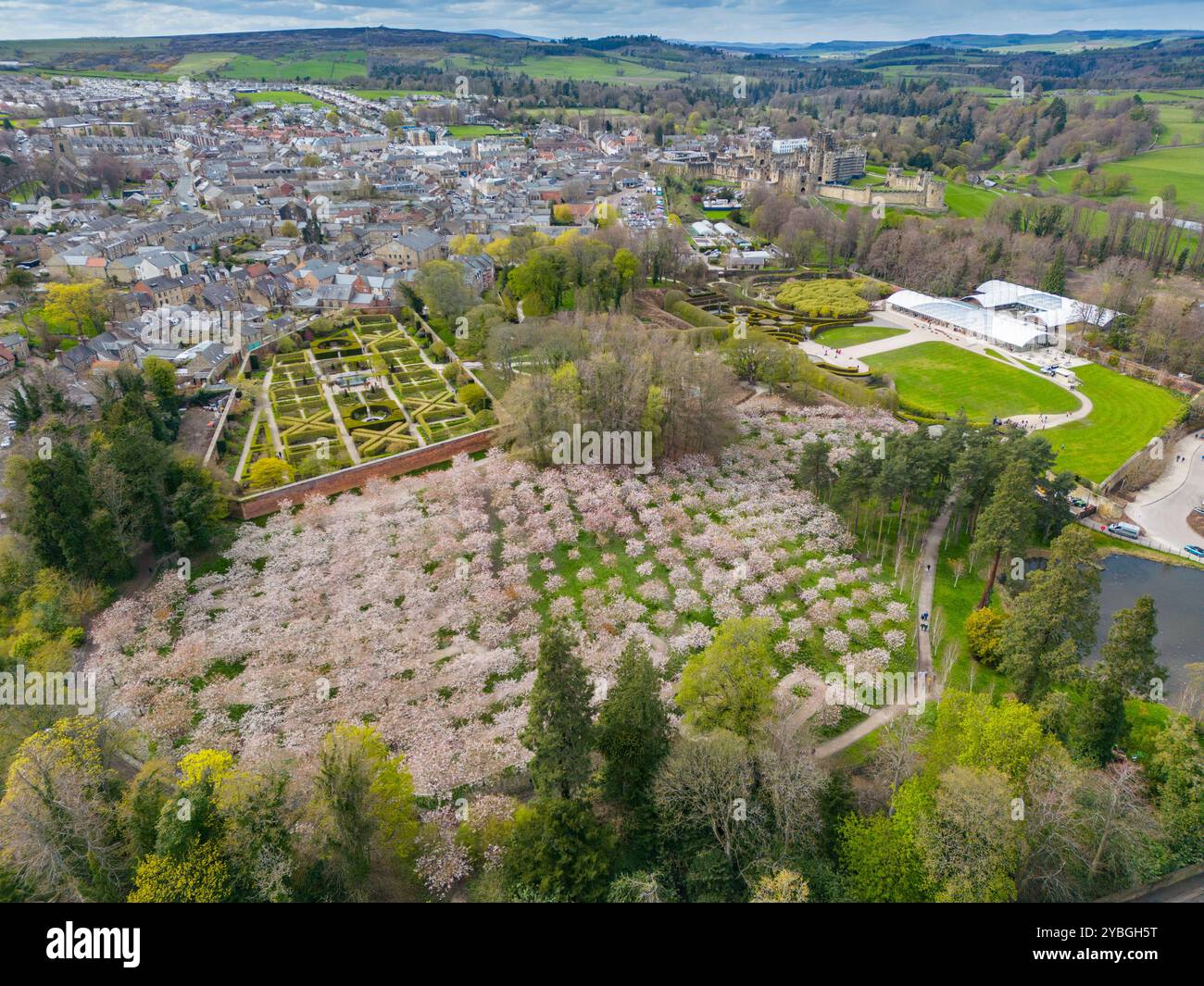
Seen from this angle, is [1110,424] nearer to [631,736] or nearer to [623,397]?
[623,397]

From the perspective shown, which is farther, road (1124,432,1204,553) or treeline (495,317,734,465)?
treeline (495,317,734,465)

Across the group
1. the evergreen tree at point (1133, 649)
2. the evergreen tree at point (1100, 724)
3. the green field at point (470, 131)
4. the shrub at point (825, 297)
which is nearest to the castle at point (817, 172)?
the shrub at point (825, 297)

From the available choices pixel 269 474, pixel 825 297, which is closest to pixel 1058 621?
pixel 269 474

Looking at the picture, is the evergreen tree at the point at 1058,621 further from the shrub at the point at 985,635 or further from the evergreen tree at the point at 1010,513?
the evergreen tree at the point at 1010,513

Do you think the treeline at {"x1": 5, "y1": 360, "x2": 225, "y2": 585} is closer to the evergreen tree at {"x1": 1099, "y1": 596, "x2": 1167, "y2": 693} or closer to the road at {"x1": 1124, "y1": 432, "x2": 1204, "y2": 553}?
the evergreen tree at {"x1": 1099, "y1": 596, "x2": 1167, "y2": 693}

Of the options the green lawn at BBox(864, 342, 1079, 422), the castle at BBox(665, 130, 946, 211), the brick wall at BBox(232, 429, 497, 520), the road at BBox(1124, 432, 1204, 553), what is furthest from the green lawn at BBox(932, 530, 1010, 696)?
the castle at BBox(665, 130, 946, 211)
